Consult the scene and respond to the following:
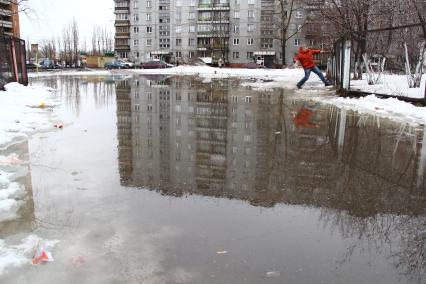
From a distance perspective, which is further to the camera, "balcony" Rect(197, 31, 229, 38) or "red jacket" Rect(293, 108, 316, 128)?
"balcony" Rect(197, 31, 229, 38)

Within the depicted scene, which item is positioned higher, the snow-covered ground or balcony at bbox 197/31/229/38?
balcony at bbox 197/31/229/38

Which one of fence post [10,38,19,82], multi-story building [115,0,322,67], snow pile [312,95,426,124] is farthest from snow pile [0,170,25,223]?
multi-story building [115,0,322,67]

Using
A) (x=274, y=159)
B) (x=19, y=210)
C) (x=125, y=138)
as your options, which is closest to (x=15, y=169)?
(x=19, y=210)

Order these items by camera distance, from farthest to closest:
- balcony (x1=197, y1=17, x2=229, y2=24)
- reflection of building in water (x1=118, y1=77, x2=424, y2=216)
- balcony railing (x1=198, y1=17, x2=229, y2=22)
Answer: balcony railing (x1=198, y1=17, x2=229, y2=22) < balcony (x1=197, y1=17, x2=229, y2=24) < reflection of building in water (x1=118, y1=77, x2=424, y2=216)

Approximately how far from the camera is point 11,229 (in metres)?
3.89

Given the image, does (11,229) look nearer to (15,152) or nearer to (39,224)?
(39,224)

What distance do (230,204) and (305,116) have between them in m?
6.65

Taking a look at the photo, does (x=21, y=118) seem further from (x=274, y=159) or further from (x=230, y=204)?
(x=230, y=204)

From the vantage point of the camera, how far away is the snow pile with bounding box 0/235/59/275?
3287 millimetres

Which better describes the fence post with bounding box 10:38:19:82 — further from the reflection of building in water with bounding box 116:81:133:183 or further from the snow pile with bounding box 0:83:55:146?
the reflection of building in water with bounding box 116:81:133:183

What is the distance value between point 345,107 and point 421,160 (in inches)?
247

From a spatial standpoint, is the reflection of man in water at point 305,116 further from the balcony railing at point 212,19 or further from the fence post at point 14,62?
the balcony railing at point 212,19

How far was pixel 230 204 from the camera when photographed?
15.4 ft

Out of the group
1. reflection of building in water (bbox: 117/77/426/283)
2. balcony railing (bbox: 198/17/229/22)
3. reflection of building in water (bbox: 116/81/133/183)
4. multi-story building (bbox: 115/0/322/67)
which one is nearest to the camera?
reflection of building in water (bbox: 117/77/426/283)
